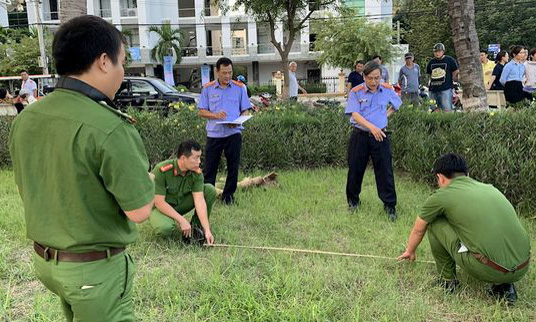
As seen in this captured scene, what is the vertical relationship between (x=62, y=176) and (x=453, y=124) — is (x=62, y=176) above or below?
above

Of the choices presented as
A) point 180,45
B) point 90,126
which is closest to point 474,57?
point 90,126

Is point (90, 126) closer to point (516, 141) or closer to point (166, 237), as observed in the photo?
point (166, 237)

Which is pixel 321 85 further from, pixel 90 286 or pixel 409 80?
pixel 90 286

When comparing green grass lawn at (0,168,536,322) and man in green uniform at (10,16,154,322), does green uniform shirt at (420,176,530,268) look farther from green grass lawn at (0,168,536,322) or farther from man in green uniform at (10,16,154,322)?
man in green uniform at (10,16,154,322)

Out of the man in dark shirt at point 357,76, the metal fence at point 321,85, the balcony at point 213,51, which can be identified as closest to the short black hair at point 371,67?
the man in dark shirt at point 357,76

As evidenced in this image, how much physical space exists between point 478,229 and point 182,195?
2.39 metres

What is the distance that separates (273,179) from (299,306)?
3174 mm

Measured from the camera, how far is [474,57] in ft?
20.1

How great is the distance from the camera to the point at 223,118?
4.97 m

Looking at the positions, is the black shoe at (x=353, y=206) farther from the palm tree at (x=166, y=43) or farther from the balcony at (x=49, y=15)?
the balcony at (x=49, y=15)

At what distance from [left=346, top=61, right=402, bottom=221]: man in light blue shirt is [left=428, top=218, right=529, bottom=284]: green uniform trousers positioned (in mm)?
1432

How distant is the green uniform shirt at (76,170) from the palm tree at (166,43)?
102ft

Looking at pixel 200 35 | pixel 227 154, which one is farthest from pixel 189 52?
pixel 227 154

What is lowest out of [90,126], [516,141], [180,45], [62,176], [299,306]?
[299,306]
